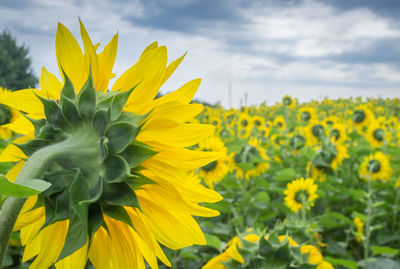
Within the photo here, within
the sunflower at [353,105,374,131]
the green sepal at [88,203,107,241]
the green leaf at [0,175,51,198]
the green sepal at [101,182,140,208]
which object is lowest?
the sunflower at [353,105,374,131]

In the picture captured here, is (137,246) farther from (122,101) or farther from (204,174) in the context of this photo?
(204,174)

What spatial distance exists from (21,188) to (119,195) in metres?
0.13

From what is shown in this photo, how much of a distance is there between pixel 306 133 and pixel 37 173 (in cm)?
453

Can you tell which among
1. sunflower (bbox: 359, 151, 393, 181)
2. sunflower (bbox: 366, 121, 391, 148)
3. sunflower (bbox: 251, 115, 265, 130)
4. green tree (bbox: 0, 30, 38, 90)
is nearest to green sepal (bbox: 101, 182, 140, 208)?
sunflower (bbox: 359, 151, 393, 181)

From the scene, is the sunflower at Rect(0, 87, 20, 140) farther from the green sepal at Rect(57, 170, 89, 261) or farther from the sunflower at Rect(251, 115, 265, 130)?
the sunflower at Rect(251, 115, 265, 130)

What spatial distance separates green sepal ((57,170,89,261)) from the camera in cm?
47

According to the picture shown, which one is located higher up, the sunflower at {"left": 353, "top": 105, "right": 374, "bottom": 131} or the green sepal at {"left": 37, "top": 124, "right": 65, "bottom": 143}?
the green sepal at {"left": 37, "top": 124, "right": 65, "bottom": 143}

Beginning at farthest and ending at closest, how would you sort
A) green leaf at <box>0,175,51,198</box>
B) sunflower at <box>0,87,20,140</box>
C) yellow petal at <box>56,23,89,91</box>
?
sunflower at <box>0,87,20,140</box>
yellow petal at <box>56,23,89,91</box>
green leaf at <box>0,175,51,198</box>

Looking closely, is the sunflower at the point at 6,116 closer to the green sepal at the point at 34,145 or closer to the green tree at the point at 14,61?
the green sepal at the point at 34,145

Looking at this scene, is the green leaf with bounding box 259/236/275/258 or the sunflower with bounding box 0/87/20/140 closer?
the green leaf with bounding box 259/236/275/258

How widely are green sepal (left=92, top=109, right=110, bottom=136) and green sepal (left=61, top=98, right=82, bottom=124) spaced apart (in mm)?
27

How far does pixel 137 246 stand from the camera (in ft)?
1.94

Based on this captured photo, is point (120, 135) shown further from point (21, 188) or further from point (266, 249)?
point (266, 249)

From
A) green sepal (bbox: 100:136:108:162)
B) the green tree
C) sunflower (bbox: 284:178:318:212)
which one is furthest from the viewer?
the green tree
